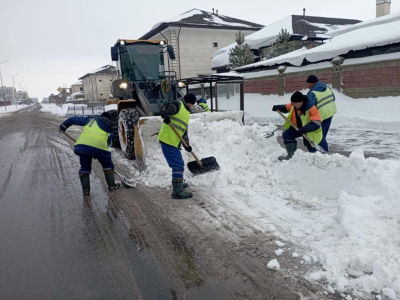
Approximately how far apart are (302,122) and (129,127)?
3807mm

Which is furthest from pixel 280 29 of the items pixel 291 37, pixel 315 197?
pixel 315 197

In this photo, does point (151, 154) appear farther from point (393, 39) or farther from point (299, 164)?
point (393, 39)

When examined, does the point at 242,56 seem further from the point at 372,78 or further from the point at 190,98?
the point at 190,98

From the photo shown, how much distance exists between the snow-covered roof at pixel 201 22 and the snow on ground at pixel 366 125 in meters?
16.1

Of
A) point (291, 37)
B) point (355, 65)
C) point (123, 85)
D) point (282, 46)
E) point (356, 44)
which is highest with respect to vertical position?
point (291, 37)

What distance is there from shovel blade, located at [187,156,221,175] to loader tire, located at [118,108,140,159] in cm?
258

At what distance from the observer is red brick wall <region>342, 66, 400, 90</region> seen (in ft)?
33.5

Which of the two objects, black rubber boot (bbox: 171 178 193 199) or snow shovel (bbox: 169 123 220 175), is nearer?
black rubber boot (bbox: 171 178 193 199)

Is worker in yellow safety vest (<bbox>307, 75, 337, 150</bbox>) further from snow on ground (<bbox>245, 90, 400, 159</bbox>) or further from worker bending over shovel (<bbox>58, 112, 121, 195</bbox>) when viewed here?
worker bending over shovel (<bbox>58, 112, 121, 195</bbox>)

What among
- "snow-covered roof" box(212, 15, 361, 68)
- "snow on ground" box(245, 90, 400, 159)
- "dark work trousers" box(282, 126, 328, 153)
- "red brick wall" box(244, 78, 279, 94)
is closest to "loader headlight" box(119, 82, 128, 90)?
"dark work trousers" box(282, 126, 328, 153)

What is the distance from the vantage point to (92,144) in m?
4.77

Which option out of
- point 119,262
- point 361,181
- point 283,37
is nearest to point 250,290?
point 119,262

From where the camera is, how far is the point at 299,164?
4723 millimetres

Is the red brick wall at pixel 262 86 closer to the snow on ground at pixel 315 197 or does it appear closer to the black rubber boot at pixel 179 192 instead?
the snow on ground at pixel 315 197
